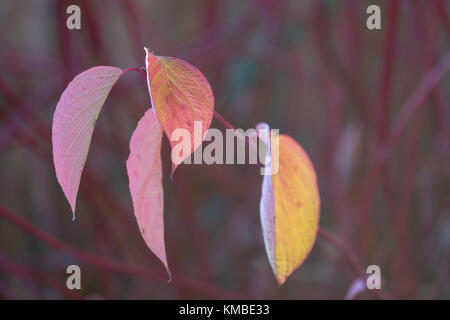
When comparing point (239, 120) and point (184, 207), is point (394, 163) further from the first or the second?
point (184, 207)

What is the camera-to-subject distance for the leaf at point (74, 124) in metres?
0.26

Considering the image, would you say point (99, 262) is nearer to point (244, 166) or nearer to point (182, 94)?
point (182, 94)

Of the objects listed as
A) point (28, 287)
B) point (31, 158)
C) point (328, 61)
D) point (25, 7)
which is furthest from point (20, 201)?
point (328, 61)

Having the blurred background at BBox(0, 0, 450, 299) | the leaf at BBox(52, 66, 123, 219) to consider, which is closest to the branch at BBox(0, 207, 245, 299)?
the blurred background at BBox(0, 0, 450, 299)

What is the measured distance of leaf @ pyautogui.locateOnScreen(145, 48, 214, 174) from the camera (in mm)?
250

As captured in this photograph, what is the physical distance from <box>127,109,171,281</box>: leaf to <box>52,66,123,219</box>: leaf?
1.1 inches

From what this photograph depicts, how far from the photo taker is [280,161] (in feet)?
1.01

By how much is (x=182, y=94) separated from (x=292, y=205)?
108 millimetres

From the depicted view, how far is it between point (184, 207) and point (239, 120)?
0.32 m

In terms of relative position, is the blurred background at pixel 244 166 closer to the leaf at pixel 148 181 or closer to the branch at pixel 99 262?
the branch at pixel 99 262

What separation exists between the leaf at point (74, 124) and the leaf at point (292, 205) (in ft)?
0.38

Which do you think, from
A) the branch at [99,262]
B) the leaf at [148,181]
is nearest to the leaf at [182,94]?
the leaf at [148,181]
